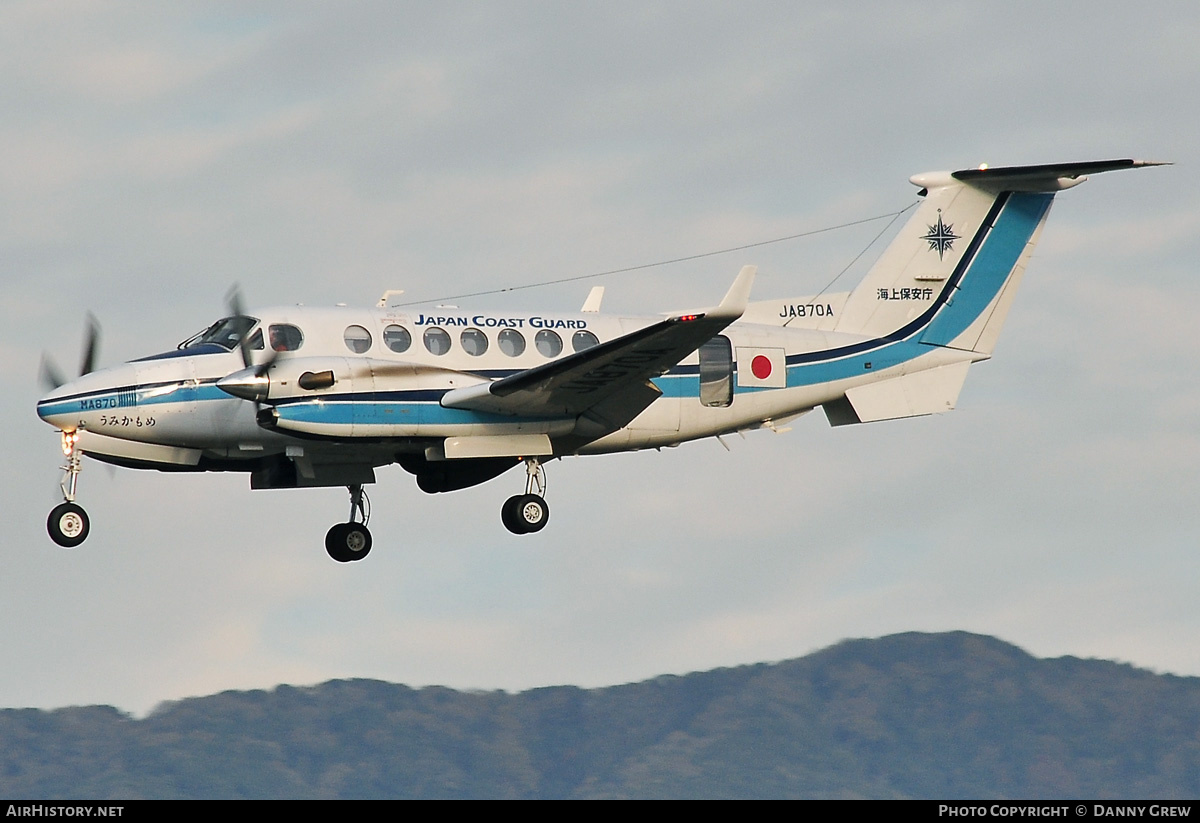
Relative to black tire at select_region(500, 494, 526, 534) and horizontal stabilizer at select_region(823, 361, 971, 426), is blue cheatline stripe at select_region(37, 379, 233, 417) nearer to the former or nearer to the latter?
black tire at select_region(500, 494, 526, 534)

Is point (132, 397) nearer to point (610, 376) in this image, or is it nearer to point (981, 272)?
point (610, 376)

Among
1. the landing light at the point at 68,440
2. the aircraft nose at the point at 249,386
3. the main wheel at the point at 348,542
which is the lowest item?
the main wheel at the point at 348,542

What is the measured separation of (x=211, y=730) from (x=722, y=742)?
19076 mm

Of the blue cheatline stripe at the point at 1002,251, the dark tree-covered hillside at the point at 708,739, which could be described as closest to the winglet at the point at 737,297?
the blue cheatline stripe at the point at 1002,251

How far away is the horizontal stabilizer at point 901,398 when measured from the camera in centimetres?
2475

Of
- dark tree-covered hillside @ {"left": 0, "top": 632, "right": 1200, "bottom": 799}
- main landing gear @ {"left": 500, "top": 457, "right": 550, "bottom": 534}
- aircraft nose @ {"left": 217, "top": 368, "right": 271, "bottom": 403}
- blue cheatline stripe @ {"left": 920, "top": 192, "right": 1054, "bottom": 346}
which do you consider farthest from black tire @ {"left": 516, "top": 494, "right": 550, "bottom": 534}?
dark tree-covered hillside @ {"left": 0, "top": 632, "right": 1200, "bottom": 799}

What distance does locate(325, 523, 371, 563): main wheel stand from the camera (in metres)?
24.3

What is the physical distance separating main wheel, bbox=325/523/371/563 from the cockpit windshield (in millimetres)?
3884

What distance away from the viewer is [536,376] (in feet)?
69.2

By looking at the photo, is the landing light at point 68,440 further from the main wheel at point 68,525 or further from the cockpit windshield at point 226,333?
the cockpit windshield at point 226,333

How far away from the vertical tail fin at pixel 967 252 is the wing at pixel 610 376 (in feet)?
18.0

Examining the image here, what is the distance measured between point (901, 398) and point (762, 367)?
249cm
